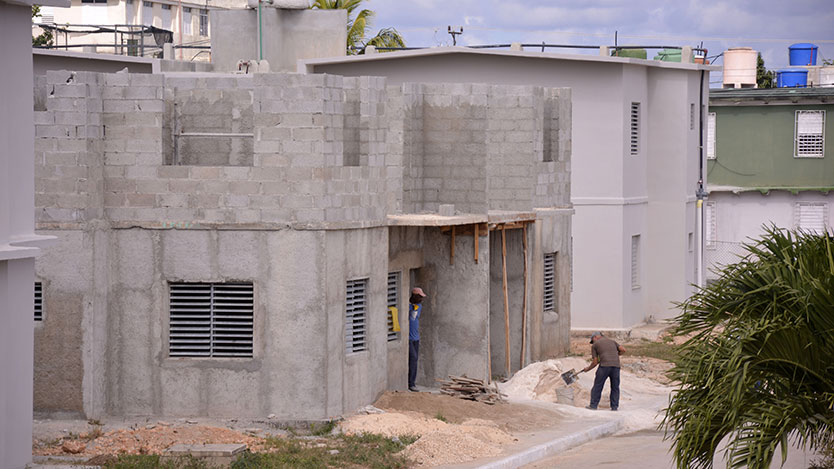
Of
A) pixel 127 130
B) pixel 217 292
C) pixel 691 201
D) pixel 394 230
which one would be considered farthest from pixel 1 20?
pixel 691 201

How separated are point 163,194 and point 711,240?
31.0 meters

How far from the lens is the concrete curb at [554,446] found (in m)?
18.7

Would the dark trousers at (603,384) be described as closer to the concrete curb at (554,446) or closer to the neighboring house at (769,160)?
the concrete curb at (554,446)

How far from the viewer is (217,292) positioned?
20547 millimetres

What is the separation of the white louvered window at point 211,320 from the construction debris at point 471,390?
4182 mm

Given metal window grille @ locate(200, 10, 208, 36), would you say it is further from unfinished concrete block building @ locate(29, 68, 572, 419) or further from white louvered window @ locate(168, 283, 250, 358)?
white louvered window @ locate(168, 283, 250, 358)

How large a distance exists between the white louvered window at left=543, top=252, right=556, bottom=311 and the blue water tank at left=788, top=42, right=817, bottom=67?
3005cm

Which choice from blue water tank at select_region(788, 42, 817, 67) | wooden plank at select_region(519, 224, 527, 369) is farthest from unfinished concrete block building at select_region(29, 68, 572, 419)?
blue water tank at select_region(788, 42, 817, 67)

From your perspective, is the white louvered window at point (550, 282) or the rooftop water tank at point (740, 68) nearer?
the white louvered window at point (550, 282)

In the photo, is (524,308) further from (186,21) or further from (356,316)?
(186,21)

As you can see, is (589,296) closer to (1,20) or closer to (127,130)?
(127,130)

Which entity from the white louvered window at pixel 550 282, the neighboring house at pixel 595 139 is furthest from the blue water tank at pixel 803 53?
the white louvered window at pixel 550 282

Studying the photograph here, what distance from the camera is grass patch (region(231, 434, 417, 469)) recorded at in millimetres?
17141

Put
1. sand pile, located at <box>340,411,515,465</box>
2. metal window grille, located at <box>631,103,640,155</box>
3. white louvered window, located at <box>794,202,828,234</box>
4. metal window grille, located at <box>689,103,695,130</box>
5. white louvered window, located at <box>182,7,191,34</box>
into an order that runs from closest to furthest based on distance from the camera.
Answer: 1. sand pile, located at <box>340,411,515,465</box>
2. metal window grille, located at <box>631,103,640,155</box>
3. metal window grille, located at <box>689,103,695,130</box>
4. white louvered window, located at <box>794,202,828,234</box>
5. white louvered window, located at <box>182,7,191,34</box>
